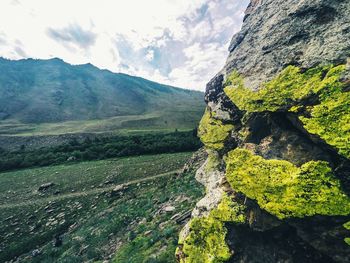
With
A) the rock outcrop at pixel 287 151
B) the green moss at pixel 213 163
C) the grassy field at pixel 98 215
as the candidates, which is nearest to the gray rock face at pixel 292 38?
the rock outcrop at pixel 287 151

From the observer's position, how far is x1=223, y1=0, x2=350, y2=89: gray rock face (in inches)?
280

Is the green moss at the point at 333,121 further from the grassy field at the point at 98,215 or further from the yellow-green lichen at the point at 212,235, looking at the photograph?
the grassy field at the point at 98,215

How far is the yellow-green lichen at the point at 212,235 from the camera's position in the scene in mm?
7574

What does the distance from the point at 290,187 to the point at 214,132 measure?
17.0 ft

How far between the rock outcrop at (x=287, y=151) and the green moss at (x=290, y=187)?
0.07 ft

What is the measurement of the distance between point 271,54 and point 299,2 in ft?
7.19

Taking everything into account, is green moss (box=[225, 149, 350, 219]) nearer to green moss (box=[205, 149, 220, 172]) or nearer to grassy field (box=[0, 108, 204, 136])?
green moss (box=[205, 149, 220, 172])

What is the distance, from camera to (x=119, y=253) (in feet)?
42.2

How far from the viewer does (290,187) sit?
20.5ft

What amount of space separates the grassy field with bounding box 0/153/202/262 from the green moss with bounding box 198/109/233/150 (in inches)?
202

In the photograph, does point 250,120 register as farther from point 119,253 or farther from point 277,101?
point 119,253

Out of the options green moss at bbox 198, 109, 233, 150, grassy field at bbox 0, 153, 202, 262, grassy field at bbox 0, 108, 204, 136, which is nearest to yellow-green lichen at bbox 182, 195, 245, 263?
grassy field at bbox 0, 153, 202, 262

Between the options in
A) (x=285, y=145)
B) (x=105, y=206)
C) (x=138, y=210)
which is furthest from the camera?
(x=105, y=206)

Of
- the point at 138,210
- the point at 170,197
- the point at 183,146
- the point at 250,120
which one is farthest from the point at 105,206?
the point at 183,146
